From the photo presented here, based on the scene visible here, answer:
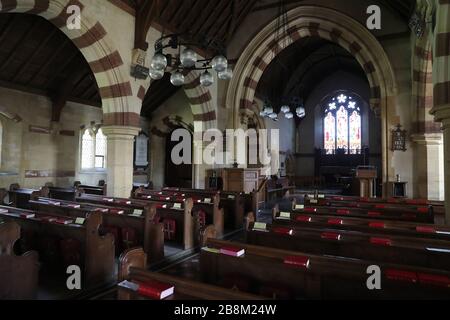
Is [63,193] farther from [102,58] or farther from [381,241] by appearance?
[381,241]

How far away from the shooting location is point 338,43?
8914 millimetres

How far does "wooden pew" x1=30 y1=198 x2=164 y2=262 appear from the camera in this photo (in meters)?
4.15

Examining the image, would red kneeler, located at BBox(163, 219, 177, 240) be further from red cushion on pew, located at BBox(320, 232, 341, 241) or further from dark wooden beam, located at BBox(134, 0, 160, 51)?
→ dark wooden beam, located at BBox(134, 0, 160, 51)

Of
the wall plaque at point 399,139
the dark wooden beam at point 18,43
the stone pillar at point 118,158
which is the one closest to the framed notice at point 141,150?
the dark wooden beam at point 18,43

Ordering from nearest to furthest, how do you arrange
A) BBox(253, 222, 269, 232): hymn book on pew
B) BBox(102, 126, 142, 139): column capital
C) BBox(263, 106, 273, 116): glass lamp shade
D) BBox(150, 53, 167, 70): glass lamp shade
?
BBox(253, 222, 269, 232): hymn book on pew
BBox(150, 53, 167, 70): glass lamp shade
BBox(102, 126, 142, 139): column capital
BBox(263, 106, 273, 116): glass lamp shade

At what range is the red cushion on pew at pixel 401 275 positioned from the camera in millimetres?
1736

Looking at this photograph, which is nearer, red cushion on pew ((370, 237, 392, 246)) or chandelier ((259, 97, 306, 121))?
red cushion on pew ((370, 237, 392, 246))

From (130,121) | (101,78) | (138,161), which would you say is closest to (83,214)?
(130,121)

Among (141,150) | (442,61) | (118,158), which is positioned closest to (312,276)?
(442,61)

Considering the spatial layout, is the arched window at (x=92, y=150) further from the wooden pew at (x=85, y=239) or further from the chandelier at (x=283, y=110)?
the wooden pew at (x=85, y=239)

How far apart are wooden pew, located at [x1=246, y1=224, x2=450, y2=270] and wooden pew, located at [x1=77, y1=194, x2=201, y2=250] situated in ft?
6.22

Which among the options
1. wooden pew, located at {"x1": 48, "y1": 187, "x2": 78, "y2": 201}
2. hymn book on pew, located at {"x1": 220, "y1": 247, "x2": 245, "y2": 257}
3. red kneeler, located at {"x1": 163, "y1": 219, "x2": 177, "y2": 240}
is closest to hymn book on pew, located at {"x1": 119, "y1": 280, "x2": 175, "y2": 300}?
hymn book on pew, located at {"x1": 220, "y1": 247, "x2": 245, "y2": 257}

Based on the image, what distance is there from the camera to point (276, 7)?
9211 millimetres

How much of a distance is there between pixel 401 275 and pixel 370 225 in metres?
1.57
